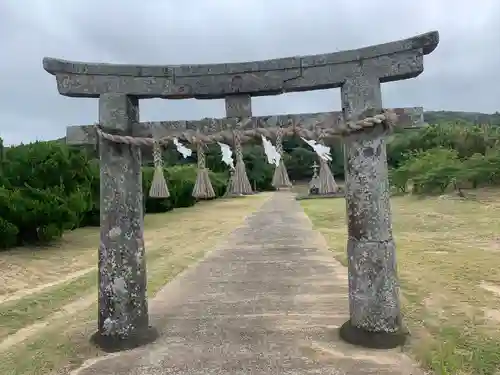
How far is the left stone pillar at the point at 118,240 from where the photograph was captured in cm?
470

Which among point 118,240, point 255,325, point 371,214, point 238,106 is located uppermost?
point 238,106

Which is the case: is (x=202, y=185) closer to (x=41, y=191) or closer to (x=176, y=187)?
(x=41, y=191)

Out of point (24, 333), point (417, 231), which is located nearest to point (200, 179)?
point (24, 333)

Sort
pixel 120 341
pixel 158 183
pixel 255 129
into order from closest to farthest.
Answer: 1. pixel 255 129
2. pixel 120 341
3. pixel 158 183

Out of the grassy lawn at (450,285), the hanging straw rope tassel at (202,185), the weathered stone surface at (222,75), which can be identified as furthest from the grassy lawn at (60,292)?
the grassy lawn at (450,285)

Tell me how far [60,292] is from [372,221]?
5.48 m

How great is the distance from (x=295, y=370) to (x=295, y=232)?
33.1 ft

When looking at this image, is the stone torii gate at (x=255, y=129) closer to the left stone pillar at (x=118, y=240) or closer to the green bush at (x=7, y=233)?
the left stone pillar at (x=118, y=240)

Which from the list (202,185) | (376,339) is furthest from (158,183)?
(376,339)

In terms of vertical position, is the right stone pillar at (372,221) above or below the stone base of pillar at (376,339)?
above

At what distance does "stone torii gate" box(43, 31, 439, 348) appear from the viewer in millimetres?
4453

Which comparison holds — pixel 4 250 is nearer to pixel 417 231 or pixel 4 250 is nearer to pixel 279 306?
pixel 279 306

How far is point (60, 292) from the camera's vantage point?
768cm

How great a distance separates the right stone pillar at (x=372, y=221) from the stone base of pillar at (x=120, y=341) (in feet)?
6.87
